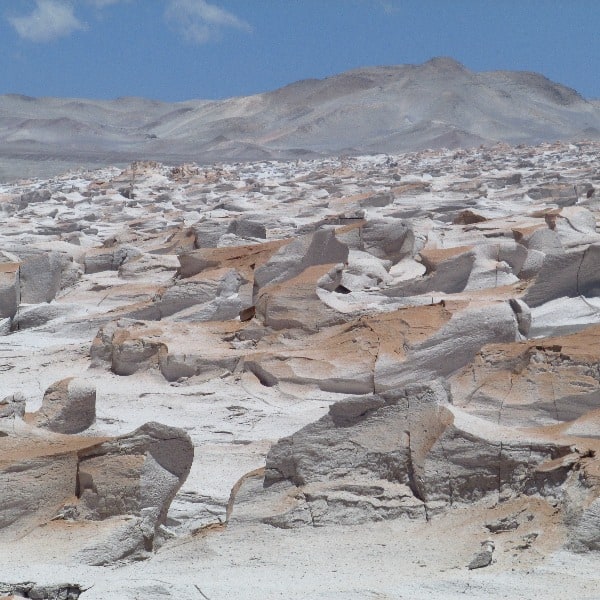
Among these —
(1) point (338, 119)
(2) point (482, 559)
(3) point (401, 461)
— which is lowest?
(2) point (482, 559)

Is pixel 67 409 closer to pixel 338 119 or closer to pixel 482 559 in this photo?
pixel 482 559

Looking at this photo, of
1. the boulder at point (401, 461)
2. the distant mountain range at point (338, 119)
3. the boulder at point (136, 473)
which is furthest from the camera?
the distant mountain range at point (338, 119)

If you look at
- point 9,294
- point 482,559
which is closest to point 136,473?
point 482,559

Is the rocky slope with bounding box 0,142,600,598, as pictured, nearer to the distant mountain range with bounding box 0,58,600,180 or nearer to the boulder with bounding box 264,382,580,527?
the boulder with bounding box 264,382,580,527

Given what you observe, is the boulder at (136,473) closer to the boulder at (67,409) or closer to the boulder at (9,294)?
the boulder at (67,409)

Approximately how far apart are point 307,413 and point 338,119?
2240 inches

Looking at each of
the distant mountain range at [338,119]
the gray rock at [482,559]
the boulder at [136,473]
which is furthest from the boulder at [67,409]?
the distant mountain range at [338,119]

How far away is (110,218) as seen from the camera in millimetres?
16266

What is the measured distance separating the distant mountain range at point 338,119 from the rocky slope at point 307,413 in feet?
127

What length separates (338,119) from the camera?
6109 centimetres

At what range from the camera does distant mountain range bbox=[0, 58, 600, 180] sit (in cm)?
5372

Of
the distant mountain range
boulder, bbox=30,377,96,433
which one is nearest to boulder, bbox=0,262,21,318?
boulder, bbox=30,377,96,433

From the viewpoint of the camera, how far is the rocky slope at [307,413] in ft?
10.7

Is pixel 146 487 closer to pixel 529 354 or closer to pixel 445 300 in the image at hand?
pixel 529 354
